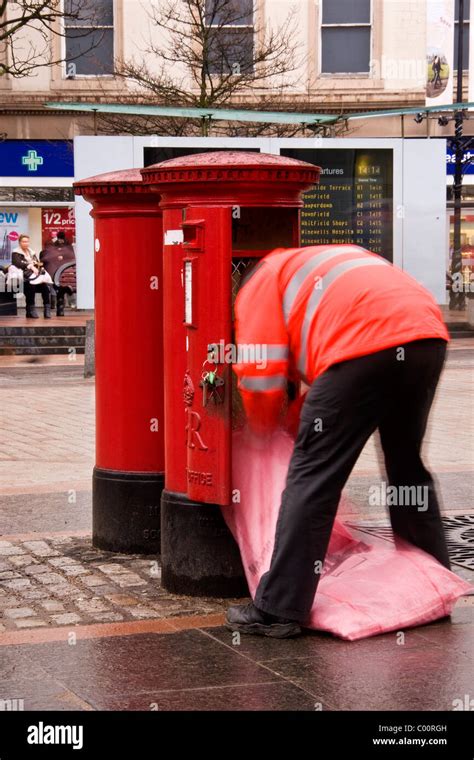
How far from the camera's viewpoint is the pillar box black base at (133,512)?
6609 millimetres

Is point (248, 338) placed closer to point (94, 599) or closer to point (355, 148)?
point (94, 599)

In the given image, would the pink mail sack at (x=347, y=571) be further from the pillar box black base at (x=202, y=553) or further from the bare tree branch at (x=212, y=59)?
the bare tree branch at (x=212, y=59)

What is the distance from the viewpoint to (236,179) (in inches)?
217

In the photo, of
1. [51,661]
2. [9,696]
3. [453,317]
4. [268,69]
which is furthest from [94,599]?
[268,69]

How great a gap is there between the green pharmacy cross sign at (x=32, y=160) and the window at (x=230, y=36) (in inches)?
179

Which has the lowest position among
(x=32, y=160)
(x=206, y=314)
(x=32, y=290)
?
(x=32, y=290)

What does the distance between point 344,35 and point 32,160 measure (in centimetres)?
757

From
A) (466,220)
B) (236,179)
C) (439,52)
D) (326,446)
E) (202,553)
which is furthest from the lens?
(466,220)

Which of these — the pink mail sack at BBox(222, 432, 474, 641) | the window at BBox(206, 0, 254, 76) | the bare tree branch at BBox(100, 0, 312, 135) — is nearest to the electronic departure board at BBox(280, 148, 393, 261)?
the bare tree branch at BBox(100, 0, 312, 135)

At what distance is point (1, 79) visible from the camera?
29250mm

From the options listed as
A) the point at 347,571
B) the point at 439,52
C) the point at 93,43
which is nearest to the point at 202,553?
the point at 347,571

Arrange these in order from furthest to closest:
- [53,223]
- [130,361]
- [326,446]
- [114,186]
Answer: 1. [53,223]
2. [130,361]
3. [114,186]
4. [326,446]

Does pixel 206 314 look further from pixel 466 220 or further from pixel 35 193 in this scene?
pixel 466 220
